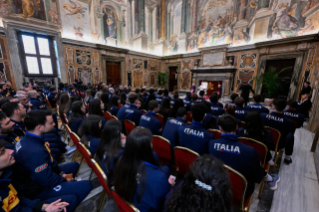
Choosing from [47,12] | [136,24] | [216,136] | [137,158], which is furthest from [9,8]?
[216,136]

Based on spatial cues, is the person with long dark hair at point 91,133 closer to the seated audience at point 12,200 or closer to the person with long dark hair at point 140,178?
the seated audience at point 12,200

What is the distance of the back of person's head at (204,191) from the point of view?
566mm

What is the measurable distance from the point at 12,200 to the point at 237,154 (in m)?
1.90

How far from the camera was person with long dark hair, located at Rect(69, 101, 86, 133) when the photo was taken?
2270 millimetres

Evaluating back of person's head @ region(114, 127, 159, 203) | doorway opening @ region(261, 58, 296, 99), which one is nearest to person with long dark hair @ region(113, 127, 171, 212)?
back of person's head @ region(114, 127, 159, 203)

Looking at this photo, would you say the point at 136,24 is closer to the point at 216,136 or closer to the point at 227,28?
the point at 227,28

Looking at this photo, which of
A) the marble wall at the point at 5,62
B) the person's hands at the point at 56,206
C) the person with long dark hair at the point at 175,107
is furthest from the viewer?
the marble wall at the point at 5,62

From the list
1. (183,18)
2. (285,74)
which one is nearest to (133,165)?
(285,74)

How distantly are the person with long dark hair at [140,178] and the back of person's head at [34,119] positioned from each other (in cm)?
109

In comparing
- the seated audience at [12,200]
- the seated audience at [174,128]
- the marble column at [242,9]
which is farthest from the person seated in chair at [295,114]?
the marble column at [242,9]

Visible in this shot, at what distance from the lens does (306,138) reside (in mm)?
3262

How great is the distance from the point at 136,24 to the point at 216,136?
432 inches

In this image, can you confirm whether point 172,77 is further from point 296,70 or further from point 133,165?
point 133,165

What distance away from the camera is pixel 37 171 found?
3.76ft
